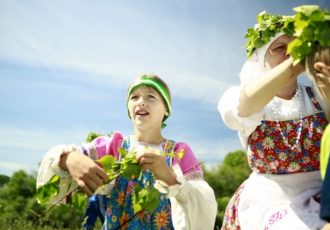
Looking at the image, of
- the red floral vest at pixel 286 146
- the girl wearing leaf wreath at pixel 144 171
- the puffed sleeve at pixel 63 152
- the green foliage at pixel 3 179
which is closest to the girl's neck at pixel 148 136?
the girl wearing leaf wreath at pixel 144 171

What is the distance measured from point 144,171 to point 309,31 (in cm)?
160

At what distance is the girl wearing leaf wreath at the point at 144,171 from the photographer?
196 centimetres

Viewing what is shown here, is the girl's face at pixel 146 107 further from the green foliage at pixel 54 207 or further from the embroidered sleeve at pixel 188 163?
the green foliage at pixel 54 207

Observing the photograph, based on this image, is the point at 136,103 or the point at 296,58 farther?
the point at 136,103

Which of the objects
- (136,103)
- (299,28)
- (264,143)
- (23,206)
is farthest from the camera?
(23,206)

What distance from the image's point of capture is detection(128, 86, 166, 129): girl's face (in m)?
3.01

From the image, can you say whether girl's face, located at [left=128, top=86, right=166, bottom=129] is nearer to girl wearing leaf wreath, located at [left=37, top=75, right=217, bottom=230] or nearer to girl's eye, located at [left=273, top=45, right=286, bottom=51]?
girl wearing leaf wreath, located at [left=37, top=75, right=217, bottom=230]

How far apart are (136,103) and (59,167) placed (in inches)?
34.5

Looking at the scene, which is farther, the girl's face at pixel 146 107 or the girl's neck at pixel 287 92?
the girl's face at pixel 146 107

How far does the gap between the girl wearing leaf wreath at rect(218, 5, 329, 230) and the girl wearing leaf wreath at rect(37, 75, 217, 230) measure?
293mm

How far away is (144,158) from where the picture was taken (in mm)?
1972

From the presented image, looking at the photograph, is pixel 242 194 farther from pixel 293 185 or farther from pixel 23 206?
pixel 23 206

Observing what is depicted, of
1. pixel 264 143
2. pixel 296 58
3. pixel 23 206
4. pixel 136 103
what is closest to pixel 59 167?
pixel 136 103

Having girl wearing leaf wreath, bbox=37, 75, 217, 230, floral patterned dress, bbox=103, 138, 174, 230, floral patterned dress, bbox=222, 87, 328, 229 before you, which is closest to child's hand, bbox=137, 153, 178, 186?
girl wearing leaf wreath, bbox=37, 75, 217, 230
